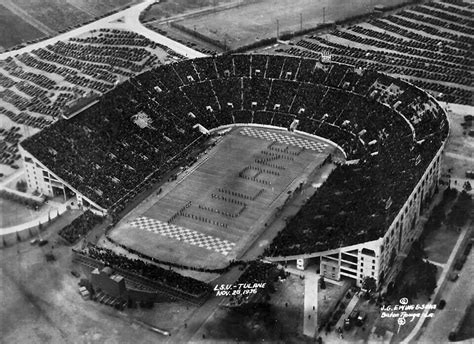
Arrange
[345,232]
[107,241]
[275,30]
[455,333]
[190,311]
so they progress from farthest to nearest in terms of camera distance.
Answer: [275,30], [107,241], [345,232], [190,311], [455,333]

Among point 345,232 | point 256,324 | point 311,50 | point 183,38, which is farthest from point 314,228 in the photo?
point 183,38

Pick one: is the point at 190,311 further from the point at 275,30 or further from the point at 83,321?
the point at 275,30

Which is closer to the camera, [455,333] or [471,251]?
[455,333]

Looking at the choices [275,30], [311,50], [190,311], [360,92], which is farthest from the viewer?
[275,30]

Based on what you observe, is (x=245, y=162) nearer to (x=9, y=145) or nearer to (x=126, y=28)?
A: (x=9, y=145)

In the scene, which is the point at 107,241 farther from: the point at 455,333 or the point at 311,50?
the point at 311,50

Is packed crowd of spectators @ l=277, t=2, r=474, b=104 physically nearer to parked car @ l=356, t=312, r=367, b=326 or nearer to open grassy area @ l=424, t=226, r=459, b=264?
open grassy area @ l=424, t=226, r=459, b=264

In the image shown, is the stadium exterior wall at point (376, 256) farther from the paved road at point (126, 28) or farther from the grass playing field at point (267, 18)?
the grass playing field at point (267, 18)

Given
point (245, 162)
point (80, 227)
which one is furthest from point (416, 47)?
point (80, 227)
